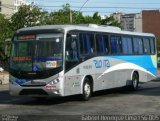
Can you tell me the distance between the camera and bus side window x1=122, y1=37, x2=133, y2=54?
2311 cm

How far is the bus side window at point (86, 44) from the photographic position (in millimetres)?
18844

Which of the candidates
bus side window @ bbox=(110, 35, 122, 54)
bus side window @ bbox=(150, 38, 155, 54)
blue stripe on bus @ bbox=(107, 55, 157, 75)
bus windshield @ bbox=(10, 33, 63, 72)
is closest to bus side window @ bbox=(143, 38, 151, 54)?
blue stripe on bus @ bbox=(107, 55, 157, 75)

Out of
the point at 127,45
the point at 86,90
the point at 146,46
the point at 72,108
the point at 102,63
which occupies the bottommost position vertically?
the point at 72,108

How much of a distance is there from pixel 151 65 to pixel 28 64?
10.7 meters

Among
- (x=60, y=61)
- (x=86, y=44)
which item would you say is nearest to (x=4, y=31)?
(x=86, y=44)

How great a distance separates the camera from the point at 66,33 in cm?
1784

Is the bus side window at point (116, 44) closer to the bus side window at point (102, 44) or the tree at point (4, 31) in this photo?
the bus side window at point (102, 44)

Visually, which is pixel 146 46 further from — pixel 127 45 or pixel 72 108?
pixel 72 108

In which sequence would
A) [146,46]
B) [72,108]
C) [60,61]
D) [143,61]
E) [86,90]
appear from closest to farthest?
[72,108] < [60,61] < [86,90] < [143,61] < [146,46]

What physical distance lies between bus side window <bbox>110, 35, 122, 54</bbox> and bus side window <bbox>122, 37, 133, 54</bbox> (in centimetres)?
46

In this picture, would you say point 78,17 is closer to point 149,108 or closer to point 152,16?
point 149,108

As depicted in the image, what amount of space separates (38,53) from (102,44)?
3.97m

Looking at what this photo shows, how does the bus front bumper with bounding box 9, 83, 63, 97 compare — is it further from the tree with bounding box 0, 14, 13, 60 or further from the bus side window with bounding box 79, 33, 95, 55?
the tree with bounding box 0, 14, 13, 60

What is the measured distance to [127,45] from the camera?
77.2ft
